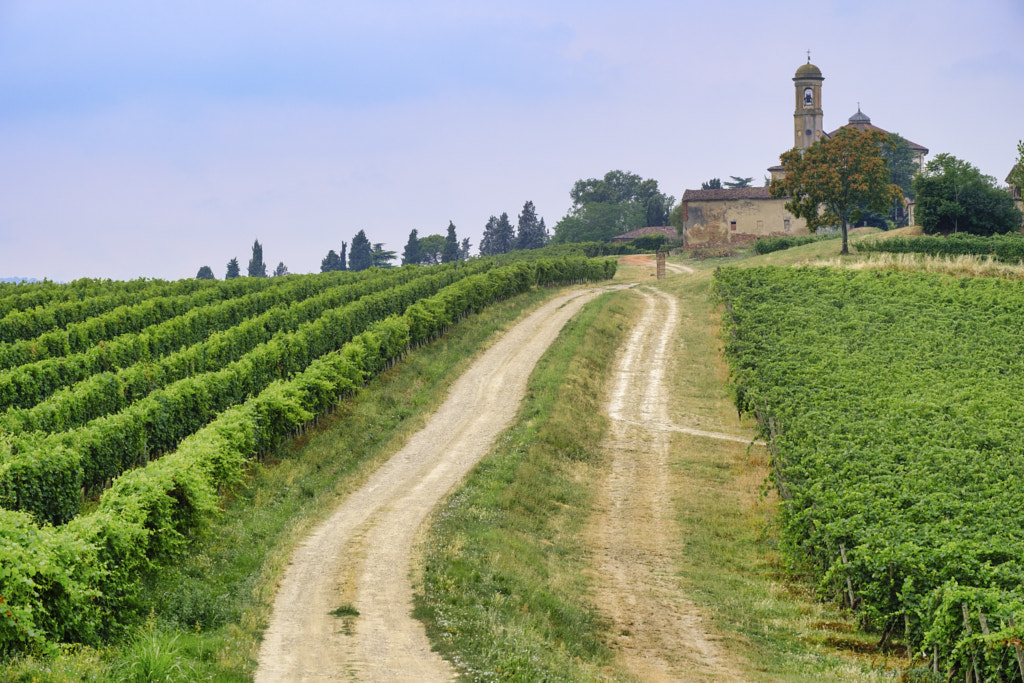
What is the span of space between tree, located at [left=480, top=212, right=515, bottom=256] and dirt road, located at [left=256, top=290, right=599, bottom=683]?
12648 cm

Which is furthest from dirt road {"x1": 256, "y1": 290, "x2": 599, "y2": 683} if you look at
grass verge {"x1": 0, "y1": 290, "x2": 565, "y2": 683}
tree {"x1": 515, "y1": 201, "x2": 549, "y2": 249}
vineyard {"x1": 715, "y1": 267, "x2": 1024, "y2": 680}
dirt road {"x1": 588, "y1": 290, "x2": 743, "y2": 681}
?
tree {"x1": 515, "y1": 201, "x2": 549, "y2": 249}

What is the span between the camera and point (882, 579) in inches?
712

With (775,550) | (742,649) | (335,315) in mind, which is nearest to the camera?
(742,649)

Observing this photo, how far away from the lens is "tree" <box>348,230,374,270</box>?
177250 millimetres

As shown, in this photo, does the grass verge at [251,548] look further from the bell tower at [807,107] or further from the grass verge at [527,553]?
the bell tower at [807,107]

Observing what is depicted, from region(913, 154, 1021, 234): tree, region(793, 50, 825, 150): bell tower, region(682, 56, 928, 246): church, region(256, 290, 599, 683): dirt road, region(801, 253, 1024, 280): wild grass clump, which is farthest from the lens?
region(793, 50, 825, 150): bell tower

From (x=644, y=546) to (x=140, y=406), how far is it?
17.3 metres

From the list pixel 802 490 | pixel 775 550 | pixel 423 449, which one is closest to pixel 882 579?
pixel 802 490

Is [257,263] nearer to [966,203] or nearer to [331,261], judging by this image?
[331,261]

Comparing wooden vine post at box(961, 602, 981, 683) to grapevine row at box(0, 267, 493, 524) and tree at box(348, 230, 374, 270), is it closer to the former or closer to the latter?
grapevine row at box(0, 267, 493, 524)

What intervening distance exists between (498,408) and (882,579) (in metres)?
23.6

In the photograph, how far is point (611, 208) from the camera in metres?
171

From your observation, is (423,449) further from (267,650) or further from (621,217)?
(621,217)

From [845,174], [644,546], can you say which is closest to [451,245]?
[845,174]
